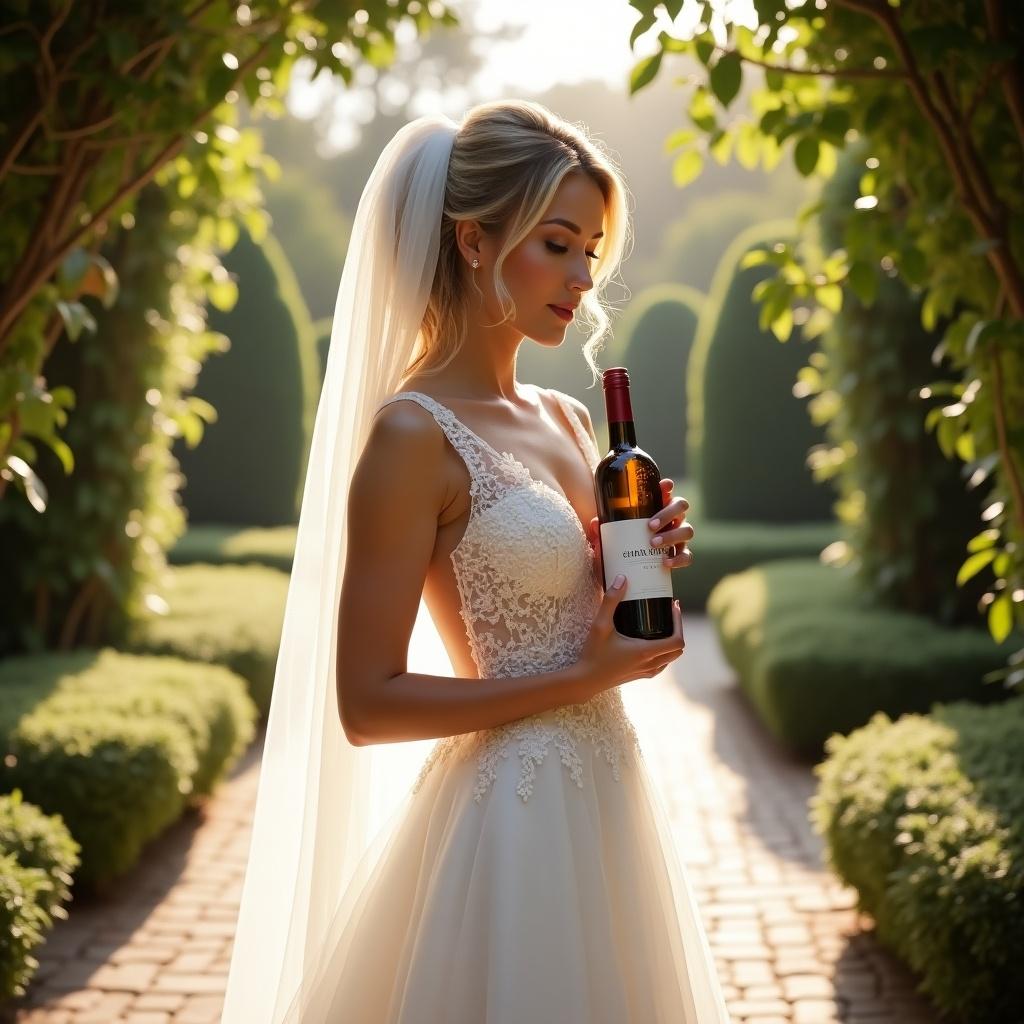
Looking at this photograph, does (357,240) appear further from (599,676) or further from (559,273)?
(599,676)

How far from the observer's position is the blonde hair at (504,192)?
203 centimetres

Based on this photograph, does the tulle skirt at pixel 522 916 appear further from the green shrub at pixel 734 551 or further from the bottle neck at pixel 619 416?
the green shrub at pixel 734 551

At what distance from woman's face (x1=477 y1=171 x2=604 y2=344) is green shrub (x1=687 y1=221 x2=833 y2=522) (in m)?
11.8

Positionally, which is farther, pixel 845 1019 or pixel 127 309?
pixel 127 309

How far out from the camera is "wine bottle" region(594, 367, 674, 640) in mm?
1915

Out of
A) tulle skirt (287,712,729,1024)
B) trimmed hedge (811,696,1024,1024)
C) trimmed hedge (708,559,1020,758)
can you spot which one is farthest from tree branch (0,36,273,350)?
trimmed hedge (708,559,1020,758)

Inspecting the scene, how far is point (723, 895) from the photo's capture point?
15.6 feet

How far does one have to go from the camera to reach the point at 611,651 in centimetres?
192

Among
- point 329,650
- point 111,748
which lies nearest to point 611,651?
point 329,650

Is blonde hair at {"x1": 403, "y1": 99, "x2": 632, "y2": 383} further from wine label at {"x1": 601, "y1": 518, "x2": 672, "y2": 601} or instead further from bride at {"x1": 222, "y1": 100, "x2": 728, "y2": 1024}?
wine label at {"x1": 601, "y1": 518, "x2": 672, "y2": 601}

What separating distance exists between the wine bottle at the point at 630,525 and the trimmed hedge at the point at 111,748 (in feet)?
11.0

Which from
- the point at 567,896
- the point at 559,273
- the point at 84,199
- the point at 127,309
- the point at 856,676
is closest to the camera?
the point at 567,896

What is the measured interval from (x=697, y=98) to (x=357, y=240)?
1646mm

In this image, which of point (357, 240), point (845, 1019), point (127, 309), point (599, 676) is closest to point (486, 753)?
point (599, 676)
